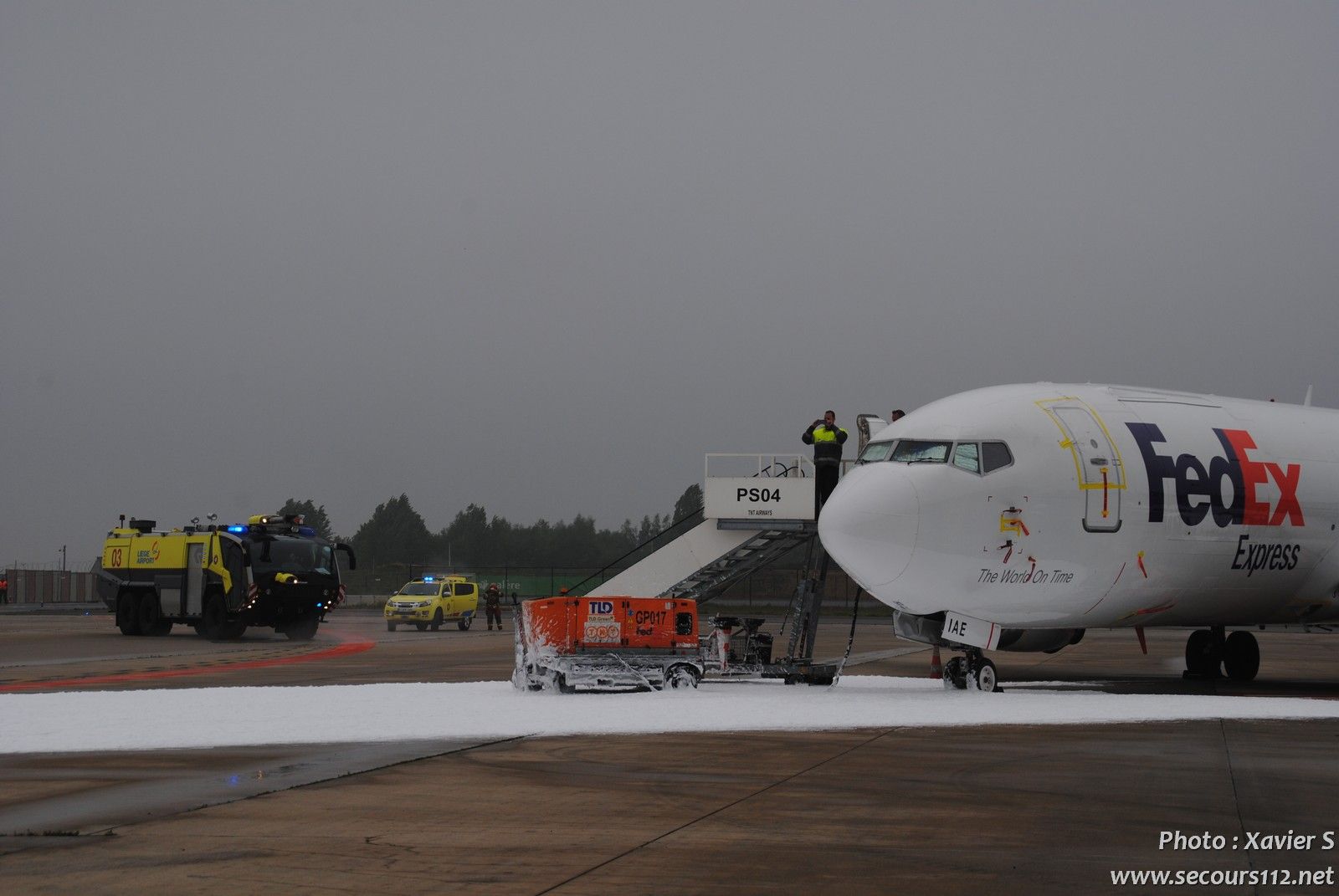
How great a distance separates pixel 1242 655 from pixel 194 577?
28360 mm

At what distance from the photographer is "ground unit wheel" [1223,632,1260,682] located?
26547mm

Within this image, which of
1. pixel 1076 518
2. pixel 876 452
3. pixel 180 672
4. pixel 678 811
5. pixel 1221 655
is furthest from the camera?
pixel 1221 655

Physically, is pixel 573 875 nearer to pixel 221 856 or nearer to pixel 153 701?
pixel 221 856

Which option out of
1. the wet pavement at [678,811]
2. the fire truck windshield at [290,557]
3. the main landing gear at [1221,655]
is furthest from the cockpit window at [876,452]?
the fire truck windshield at [290,557]

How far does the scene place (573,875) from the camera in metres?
7.85

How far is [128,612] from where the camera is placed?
43250 mm

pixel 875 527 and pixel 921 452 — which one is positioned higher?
pixel 921 452

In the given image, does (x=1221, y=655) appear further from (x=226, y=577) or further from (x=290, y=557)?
(x=226, y=577)

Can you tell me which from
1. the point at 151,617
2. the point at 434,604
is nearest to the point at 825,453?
the point at 151,617

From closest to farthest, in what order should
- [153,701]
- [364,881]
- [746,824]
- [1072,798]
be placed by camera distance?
[364,881]
[746,824]
[1072,798]
[153,701]

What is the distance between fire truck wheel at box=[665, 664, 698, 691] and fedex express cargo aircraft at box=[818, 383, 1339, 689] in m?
3.13

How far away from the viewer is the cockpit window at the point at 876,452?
2106cm

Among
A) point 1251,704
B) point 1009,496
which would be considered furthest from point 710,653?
point 1251,704

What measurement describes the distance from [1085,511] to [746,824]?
498 inches
